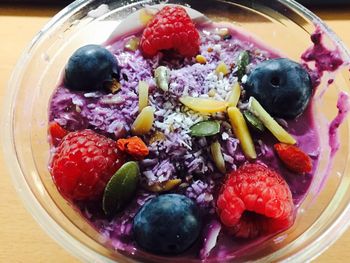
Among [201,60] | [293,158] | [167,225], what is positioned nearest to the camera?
[167,225]

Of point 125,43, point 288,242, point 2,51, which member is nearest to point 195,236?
point 288,242

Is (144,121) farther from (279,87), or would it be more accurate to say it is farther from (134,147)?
(279,87)

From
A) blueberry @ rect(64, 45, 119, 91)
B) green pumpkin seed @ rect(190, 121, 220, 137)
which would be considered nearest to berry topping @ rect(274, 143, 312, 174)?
green pumpkin seed @ rect(190, 121, 220, 137)

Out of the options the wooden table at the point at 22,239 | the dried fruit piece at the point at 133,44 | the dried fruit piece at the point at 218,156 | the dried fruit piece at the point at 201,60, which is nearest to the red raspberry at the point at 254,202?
the dried fruit piece at the point at 218,156

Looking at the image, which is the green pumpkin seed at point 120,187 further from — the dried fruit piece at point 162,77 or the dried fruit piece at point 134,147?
the dried fruit piece at point 162,77

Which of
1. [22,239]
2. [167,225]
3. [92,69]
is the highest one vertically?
[92,69]

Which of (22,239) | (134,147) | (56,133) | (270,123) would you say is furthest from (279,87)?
(22,239)
